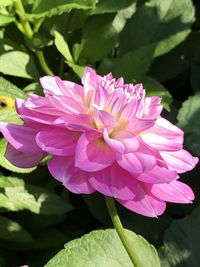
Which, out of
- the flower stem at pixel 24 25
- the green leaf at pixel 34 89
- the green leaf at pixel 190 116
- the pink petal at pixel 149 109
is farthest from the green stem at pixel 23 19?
the pink petal at pixel 149 109

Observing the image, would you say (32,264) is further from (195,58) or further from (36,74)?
(195,58)

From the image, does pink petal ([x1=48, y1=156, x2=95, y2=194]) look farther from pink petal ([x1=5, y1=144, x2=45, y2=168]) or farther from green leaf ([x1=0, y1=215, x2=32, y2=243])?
green leaf ([x1=0, y1=215, x2=32, y2=243])

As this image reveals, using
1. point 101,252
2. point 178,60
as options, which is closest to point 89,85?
point 101,252

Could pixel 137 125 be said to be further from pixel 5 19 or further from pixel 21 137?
pixel 5 19

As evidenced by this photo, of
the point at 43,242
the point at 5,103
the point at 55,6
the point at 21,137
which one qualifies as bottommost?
the point at 43,242

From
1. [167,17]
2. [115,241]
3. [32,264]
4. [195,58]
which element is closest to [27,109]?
[115,241]
